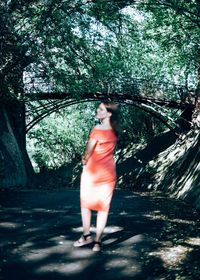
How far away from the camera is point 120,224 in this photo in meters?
5.16

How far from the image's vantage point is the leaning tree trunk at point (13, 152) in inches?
436

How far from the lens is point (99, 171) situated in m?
3.73

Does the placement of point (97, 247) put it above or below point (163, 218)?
above

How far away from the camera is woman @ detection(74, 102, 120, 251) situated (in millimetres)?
3689

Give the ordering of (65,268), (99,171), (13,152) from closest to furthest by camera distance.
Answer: (65,268), (99,171), (13,152)

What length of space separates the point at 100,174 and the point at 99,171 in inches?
1.5

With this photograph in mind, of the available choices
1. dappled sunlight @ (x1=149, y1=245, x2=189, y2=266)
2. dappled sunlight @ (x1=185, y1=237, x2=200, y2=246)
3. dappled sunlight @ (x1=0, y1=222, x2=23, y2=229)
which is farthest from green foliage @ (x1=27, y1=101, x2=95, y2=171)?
dappled sunlight @ (x1=149, y1=245, x2=189, y2=266)

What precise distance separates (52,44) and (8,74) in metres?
1.84

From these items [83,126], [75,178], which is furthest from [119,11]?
[83,126]

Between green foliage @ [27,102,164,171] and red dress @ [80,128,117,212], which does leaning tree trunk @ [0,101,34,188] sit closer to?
red dress @ [80,128,117,212]

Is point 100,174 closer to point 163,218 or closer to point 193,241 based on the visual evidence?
point 193,241

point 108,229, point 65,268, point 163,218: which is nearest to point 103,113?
point 65,268

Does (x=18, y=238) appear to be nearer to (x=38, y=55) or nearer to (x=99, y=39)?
(x=38, y=55)

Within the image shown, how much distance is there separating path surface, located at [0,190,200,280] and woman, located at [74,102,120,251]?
0.38 metres
